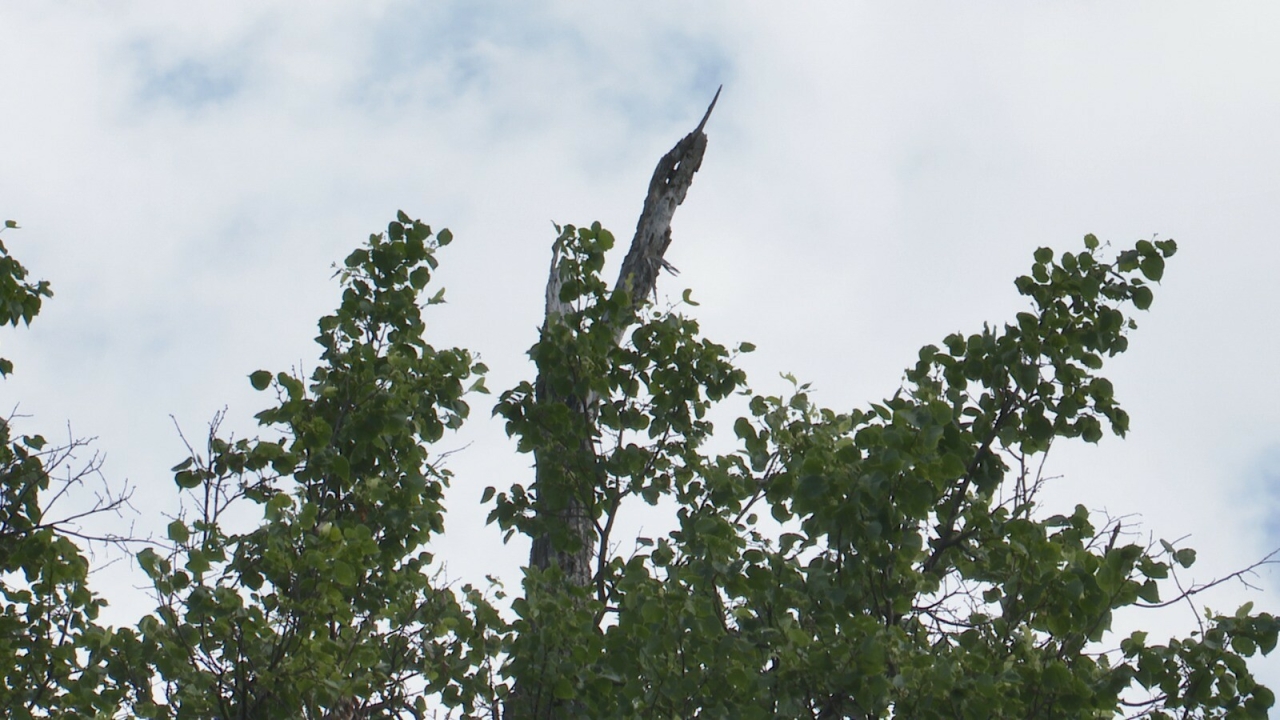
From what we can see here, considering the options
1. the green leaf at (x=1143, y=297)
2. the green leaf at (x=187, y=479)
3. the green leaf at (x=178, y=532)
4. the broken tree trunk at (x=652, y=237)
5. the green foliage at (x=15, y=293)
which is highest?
the broken tree trunk at (x=652, y=237)

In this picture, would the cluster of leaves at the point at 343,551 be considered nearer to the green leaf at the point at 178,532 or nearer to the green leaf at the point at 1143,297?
the green leaf at the point at 178,532

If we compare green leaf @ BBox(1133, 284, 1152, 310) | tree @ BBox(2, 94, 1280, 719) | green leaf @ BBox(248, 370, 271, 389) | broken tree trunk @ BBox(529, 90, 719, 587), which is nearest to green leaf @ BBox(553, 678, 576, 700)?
tree @ BBox(2, 94, 1280, 719)

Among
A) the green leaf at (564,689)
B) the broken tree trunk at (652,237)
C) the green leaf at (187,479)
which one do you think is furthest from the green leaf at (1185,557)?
the green leaf at (187,479)

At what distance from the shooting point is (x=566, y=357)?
6871mm

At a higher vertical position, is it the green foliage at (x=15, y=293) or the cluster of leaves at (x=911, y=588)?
the green foliage at (x=15, y=293)

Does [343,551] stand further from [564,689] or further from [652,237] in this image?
[652,237]

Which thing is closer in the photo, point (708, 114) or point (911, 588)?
point (911, 588)

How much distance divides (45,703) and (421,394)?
2.29 m

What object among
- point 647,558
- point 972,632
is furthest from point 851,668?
point 647,558

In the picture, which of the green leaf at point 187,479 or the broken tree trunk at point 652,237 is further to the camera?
the broken tree trunk at point 652,237

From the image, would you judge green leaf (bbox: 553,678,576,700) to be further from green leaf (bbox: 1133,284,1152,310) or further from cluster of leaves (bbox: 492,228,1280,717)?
green leaf (bbox: 1133,284,1152,310)

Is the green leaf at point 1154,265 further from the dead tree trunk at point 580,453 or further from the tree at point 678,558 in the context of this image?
the dead tree trunk at point 580,453

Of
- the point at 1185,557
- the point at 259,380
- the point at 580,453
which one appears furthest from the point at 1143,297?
A: the point at 259,380

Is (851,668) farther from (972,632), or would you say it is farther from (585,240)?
(585,240)
